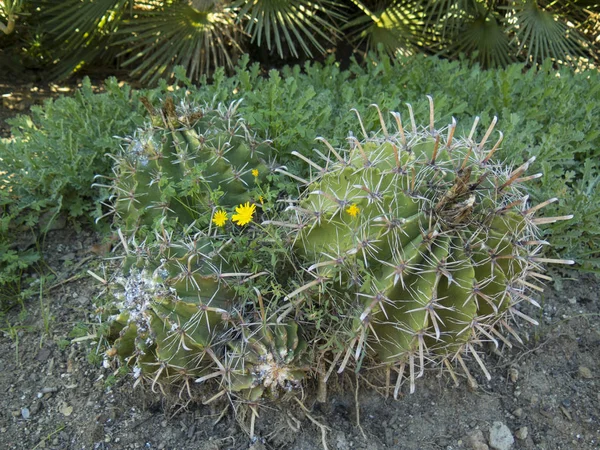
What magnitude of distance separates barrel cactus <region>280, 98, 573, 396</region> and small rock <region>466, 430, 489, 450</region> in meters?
0.39

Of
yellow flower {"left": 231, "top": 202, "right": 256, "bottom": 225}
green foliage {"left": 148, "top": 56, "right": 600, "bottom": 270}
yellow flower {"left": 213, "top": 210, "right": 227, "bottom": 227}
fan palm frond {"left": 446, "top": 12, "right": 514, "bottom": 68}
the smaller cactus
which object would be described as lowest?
the smaller cactus

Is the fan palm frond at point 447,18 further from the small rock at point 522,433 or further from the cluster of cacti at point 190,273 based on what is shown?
the small rock at point 522,433

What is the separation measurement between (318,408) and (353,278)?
70 centimetres

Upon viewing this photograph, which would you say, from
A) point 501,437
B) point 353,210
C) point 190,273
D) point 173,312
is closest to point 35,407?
point 173,312

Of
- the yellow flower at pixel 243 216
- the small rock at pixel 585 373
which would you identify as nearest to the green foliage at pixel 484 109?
the small rock at pixel 585 373

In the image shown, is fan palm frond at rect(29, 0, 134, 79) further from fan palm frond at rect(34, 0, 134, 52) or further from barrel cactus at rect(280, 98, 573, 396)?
barrel cactus at rect(280, 98, 573, 396)

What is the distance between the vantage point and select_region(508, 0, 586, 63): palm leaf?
4824 mm

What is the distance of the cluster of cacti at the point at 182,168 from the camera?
8.54ft

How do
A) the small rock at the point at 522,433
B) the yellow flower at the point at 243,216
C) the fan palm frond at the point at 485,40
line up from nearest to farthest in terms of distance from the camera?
the yellow flower at the point at 243,216 < the small rock at the point at 522,433 < the fan palm frond at the point at 485,40

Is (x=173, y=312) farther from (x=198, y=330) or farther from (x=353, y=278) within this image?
(x=353, y=278)

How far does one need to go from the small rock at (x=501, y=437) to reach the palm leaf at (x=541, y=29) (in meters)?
3.25

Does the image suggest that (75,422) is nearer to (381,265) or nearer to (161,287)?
(161,287)

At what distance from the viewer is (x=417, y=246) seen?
2.10 meters

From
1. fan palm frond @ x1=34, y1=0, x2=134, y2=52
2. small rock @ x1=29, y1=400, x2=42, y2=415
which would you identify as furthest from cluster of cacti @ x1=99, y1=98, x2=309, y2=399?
fan palm frond @ x1=34, y1=0, x2=134, y2=52
